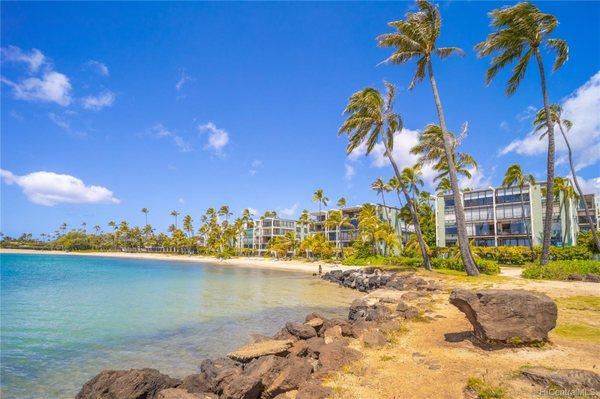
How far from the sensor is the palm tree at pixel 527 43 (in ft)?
81.5

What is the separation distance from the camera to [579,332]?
10078 mm

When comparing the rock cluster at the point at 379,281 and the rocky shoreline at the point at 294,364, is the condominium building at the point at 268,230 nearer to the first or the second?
the rock cluster at the point at 379,281

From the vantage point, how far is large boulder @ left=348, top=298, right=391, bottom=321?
1488 cm

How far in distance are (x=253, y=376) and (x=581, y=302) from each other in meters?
15.0

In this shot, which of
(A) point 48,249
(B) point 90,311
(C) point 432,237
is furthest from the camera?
(A) point 48,249

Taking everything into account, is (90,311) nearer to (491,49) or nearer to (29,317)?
(29,317)

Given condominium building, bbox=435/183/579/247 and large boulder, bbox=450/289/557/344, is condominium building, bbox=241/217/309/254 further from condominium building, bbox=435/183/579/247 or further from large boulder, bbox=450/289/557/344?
large boulder, bbox=450/289/557/344

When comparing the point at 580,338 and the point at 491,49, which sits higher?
the point at 491,49

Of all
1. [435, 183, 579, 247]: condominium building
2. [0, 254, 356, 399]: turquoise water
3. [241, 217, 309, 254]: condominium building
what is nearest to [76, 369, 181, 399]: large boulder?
[0, 254, 356, 399]: turquoise water

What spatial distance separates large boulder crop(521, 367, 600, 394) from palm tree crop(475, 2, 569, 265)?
75.0 feet

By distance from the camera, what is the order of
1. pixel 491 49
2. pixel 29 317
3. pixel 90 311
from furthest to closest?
pixel 491 49 → pixel 90 311 → pixel 29 317

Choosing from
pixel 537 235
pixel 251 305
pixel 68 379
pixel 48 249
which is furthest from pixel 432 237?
pixel 48 249

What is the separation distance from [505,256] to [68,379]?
54.9 m

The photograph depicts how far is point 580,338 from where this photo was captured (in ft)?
31.1
